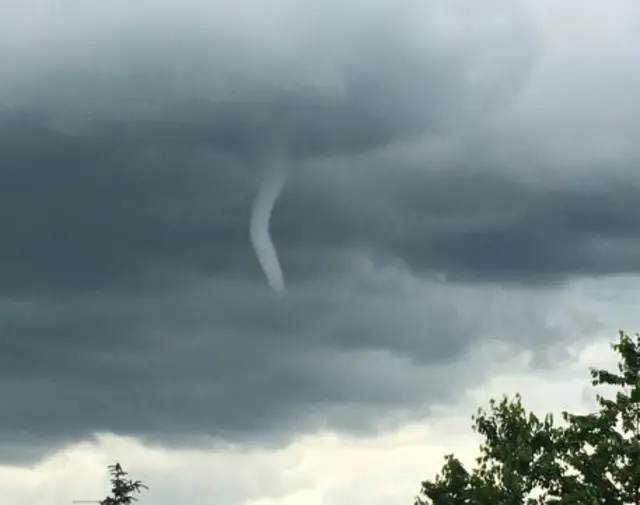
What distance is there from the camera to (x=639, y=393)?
237ft

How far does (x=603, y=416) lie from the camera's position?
2906 inches

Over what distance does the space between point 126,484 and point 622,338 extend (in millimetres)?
32024

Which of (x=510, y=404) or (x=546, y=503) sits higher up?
(x=510, y=404)

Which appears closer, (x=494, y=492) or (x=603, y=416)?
(x=603, y=416)

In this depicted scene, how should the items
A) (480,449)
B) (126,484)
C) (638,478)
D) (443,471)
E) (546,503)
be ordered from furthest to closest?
(443,471) < (126,484) < (480,449) < (546,503) < (638,478)

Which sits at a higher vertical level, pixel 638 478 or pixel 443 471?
pixel 443 471

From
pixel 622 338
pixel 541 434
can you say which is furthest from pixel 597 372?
pixel 541 434

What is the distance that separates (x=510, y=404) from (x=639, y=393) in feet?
35.5

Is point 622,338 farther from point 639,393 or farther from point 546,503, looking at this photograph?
point 546,503

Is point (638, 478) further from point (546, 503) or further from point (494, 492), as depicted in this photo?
point (494, 492)

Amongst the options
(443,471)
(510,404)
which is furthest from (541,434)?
(443,471)

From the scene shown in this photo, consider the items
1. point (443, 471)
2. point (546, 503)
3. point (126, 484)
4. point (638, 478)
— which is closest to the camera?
point (638, 478)

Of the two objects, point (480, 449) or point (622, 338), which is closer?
point (622, 338)

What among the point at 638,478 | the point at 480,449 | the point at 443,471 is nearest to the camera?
the point at 638,478
